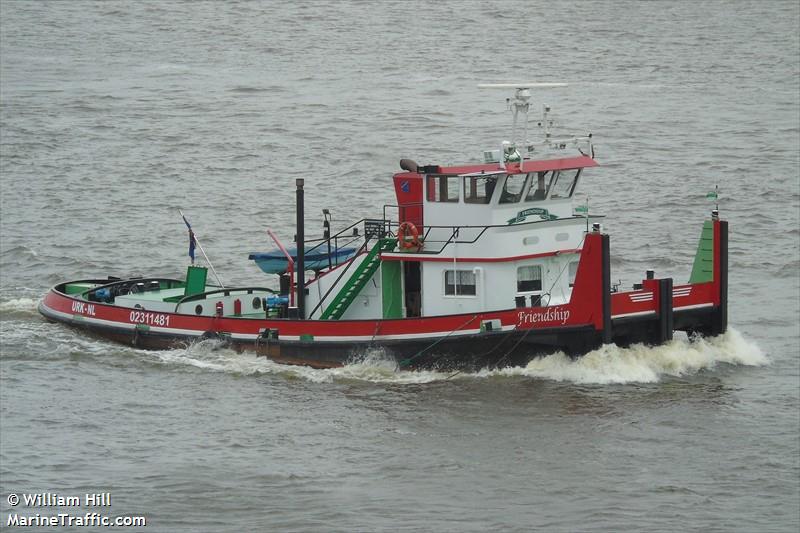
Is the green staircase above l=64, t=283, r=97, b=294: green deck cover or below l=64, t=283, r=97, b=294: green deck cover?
above

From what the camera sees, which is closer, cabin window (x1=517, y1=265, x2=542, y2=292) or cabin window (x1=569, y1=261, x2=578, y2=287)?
cabin window (x1=517, y1=265, x2=542, y2=292)

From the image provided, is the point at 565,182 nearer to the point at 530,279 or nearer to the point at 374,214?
the point at 530,279

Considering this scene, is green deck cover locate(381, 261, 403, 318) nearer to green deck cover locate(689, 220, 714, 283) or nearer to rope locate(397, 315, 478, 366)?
rope locate(397, 315, 478, 366)

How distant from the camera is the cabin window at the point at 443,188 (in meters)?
28.4

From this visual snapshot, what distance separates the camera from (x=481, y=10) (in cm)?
8838

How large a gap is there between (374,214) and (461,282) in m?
14.9

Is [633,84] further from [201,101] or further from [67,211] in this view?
[67,211]

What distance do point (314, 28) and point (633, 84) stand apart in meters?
22.7

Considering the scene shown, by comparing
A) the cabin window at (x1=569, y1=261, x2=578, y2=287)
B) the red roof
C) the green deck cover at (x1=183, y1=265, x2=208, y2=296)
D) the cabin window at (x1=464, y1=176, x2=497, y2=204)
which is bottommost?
the green deck cover at (x1=183, y1=265, x2=208, y2=296)

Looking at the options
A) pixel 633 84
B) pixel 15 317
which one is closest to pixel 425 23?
pixel 633 84

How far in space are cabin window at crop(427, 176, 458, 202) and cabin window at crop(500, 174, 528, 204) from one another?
3.02ft

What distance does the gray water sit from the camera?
2272 cm

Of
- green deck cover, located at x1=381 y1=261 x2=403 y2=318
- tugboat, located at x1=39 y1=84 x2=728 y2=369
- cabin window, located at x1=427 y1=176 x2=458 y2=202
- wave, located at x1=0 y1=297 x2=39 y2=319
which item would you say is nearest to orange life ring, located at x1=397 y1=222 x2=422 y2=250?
tugboat, located at x1=39 y1=84 x2=728 y2=369

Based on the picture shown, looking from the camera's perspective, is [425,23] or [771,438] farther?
[425,23]
